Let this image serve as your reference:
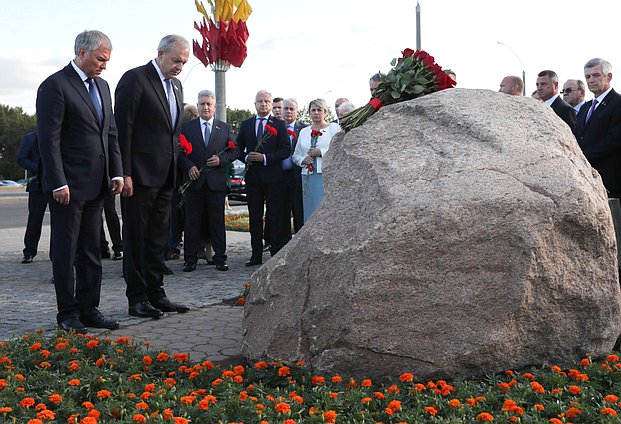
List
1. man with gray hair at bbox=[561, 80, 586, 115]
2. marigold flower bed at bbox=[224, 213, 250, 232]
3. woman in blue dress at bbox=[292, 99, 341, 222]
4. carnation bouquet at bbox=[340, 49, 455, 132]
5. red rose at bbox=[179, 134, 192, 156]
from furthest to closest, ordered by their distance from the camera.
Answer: marigold flower bed at bbox=[224, 213, 250, 232]
man with gray hair at bbox=[561, 80, 586, 115]
red rose at bbox=[179, 134, 192, 156]
woman in blue dress at bbox=[292, 99, 341, 222]
carnation bouquet at bbox=[340, 49, 455, 132]

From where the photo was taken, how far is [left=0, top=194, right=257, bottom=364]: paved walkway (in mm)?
4980

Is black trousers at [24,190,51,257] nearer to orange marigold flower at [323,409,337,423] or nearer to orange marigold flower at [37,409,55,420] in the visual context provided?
orange marigold flower at [37,409,55,420]

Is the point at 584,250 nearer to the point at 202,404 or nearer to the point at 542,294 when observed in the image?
the point at 542,294

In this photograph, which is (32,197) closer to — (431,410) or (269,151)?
(269,151)

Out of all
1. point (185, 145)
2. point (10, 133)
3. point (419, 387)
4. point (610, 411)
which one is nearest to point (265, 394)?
point (419, 387)

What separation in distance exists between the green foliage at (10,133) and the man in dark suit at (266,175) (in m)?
57.3

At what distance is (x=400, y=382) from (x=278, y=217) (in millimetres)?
5413

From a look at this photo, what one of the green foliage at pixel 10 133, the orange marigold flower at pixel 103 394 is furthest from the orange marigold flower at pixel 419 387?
the green foliage at pixel 10 133

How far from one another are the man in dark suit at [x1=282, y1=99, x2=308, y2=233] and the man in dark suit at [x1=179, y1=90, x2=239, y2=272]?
786 mm

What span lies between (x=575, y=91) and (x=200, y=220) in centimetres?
527

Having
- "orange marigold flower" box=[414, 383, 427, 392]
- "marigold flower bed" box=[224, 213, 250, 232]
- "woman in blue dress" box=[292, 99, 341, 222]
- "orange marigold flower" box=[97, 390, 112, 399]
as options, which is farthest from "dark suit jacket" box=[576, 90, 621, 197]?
"marigold flower bed" box=[224, 213, 250, 232]

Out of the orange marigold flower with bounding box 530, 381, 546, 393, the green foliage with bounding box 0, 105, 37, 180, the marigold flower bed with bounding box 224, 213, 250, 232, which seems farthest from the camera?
the green foliage with bounding box 0, 105, 37, 180

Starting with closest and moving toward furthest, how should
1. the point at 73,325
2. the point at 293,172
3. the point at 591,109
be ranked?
the point at 73,325 < the point at 591,109 < the point at 293,172

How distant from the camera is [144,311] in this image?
5.74m
